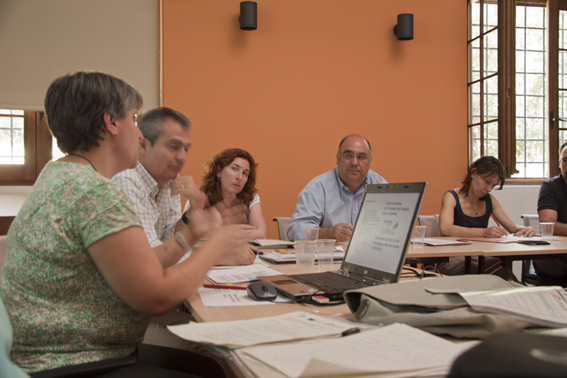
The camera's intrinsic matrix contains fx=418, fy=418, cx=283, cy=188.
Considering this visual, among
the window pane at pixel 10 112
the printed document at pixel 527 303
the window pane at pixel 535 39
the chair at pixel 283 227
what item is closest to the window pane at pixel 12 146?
the window pane at pixel 10 112

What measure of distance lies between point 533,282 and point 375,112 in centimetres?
237

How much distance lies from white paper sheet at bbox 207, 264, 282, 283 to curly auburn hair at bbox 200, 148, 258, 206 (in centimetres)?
165

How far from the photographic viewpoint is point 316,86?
175 inches

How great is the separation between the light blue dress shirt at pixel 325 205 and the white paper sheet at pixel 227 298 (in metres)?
1.58

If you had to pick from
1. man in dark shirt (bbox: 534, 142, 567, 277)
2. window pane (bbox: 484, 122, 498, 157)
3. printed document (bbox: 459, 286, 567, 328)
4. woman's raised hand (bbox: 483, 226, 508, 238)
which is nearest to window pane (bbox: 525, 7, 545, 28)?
window pane (bbox: 484, 122, 498, 157)

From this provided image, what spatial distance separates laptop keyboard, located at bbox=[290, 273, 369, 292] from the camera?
1186mm

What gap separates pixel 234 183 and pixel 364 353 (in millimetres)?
2637

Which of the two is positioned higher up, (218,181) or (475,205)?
(218,181)

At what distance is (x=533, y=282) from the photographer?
289 cm

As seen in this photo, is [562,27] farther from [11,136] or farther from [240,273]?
[11,136]

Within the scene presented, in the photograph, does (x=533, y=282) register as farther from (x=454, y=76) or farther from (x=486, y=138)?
(x=454, y=76)

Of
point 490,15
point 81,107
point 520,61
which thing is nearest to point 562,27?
point 520,61

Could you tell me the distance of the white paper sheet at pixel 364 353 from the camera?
1.98 ft

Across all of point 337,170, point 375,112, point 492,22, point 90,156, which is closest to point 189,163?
point 337,170
